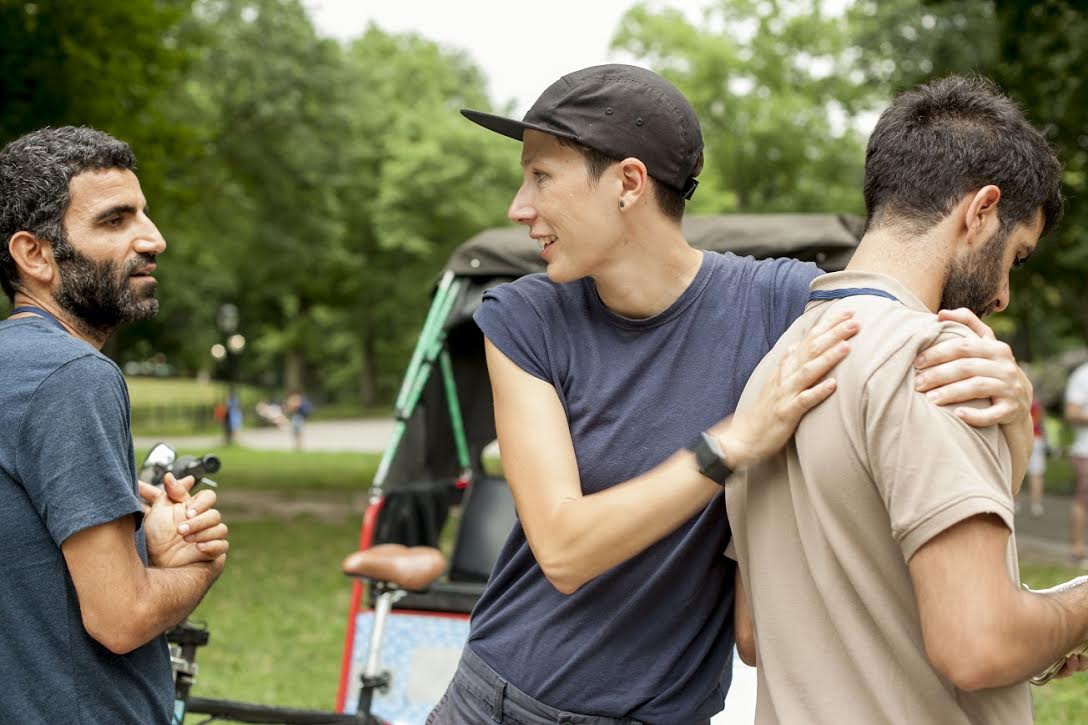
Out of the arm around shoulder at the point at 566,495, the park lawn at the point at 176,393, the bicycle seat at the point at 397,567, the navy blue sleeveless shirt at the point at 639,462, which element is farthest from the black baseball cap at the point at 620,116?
the park lawn at the point at 176,393

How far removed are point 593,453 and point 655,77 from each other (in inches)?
28.1

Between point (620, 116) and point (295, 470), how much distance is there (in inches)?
868

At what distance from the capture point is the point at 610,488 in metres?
2.15

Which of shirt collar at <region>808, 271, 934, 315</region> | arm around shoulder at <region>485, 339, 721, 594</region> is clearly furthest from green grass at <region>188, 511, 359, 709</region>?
shirt collar at <region>808, 271, 934, 315</region>

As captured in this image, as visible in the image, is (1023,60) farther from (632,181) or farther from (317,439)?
(317,439)

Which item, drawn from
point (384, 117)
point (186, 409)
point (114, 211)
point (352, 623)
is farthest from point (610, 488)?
point (186, 409)

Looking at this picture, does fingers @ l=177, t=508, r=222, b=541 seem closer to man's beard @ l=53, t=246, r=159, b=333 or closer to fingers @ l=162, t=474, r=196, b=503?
fingers @ l=162, t=474, r=196, b=503

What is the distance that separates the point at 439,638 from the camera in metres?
5.44

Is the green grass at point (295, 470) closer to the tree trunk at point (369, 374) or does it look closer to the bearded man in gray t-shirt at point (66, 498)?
the bearded man in gray t-shirt at point (66, 498)

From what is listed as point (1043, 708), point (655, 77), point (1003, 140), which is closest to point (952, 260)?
point (1003, 140)

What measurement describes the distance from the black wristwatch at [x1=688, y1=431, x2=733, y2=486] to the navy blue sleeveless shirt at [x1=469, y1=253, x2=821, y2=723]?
0.27 m

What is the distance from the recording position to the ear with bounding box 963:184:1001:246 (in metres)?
1.80

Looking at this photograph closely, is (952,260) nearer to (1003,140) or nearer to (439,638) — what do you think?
(1003,140)

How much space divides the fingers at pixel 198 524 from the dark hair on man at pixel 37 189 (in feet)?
2.01
